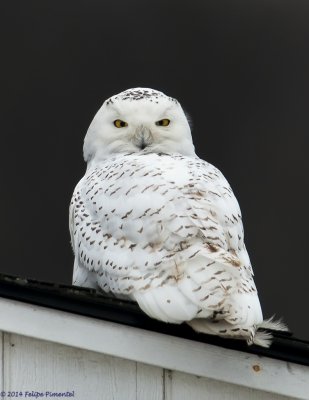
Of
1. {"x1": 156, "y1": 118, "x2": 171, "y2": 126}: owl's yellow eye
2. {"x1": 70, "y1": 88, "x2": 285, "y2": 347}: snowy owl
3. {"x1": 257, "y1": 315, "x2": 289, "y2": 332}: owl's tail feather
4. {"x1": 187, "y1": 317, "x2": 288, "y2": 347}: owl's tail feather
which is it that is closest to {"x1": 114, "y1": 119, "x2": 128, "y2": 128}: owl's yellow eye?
{"x1": 70, "y1": 88, "x2": 285, "y2": 347}: snowy owl

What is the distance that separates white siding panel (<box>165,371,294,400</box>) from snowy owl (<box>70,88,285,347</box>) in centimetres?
11

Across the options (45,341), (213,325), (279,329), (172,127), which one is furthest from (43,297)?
(172,127)

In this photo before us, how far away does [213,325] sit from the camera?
252 cm

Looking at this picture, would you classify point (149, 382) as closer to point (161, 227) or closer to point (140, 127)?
point (161, 227)

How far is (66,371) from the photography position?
98.1 inches

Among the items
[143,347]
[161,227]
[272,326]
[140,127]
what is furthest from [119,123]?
[143,347]

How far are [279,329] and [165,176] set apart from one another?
57cm

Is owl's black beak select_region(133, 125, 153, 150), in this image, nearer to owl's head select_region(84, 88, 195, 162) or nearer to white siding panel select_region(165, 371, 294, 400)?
owl's head select_region(84, 88, 195, 162)

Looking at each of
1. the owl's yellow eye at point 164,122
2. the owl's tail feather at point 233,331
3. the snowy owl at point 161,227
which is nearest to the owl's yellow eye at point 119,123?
the snowy owl at point 161,227

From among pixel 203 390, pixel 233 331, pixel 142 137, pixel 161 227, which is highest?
pixel 142 137

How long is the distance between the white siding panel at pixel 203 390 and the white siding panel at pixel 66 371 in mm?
87

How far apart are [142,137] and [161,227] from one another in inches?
33.0

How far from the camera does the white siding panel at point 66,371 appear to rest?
8.13 feet

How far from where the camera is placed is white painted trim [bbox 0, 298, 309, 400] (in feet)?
8.11
